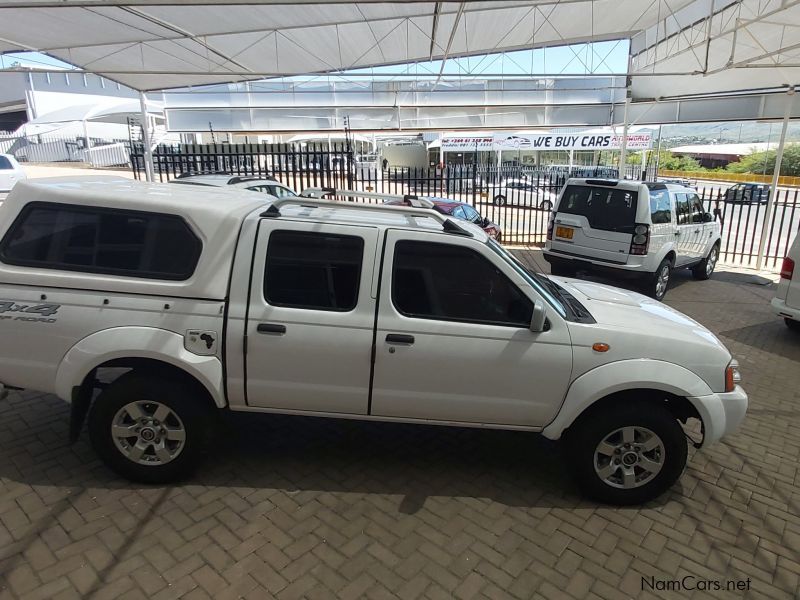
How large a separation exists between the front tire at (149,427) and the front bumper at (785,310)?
7.08 metres

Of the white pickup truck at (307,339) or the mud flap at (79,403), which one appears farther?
the mud flap at (79,403)

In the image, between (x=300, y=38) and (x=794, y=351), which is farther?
(x=300, y=38)

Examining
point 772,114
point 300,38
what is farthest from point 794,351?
point 300,38

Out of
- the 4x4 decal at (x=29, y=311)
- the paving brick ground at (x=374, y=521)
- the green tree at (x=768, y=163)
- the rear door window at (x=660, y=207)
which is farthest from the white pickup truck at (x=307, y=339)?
the green tree at (x=768, y=163)

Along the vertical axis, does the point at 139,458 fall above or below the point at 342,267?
below

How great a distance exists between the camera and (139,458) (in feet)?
11.1

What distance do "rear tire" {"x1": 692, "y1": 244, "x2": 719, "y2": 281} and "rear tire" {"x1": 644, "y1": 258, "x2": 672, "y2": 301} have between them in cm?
194

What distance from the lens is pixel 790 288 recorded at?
21.8 ft

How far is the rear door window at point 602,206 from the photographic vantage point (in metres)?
8.00

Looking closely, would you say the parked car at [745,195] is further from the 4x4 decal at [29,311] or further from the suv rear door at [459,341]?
the 4x4 decal at [29,311]

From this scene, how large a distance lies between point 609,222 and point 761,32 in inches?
241

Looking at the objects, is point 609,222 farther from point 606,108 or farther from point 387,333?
point 606,108

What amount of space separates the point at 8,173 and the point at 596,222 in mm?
15833

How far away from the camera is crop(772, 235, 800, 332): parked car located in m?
6.54
